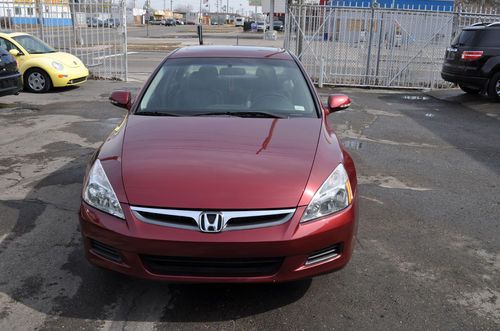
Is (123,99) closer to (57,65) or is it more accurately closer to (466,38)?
(57,65)

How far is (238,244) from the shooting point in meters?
2.88

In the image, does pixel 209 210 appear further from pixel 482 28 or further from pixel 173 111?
pixel 482 28

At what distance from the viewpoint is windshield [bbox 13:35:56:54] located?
12.9 metres

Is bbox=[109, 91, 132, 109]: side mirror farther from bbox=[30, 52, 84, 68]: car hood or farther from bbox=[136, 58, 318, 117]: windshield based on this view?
bbox=[30, 52, 84, 68]: car hood

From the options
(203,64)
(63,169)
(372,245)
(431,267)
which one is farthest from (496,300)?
(63,169)

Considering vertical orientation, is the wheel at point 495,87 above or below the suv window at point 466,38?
below

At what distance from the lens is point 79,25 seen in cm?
1564

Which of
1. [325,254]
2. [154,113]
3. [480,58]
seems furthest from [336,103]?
[480,58]

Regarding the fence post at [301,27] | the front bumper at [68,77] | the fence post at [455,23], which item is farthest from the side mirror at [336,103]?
the fence post at [455,23]

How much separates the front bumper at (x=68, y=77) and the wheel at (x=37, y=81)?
0.17m

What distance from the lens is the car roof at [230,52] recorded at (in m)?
5.02

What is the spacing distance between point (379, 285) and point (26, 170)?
15.0 ft

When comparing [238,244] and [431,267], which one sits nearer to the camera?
[238,244]

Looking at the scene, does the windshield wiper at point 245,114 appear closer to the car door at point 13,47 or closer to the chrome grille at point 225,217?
the chrome grille at point 225,217
